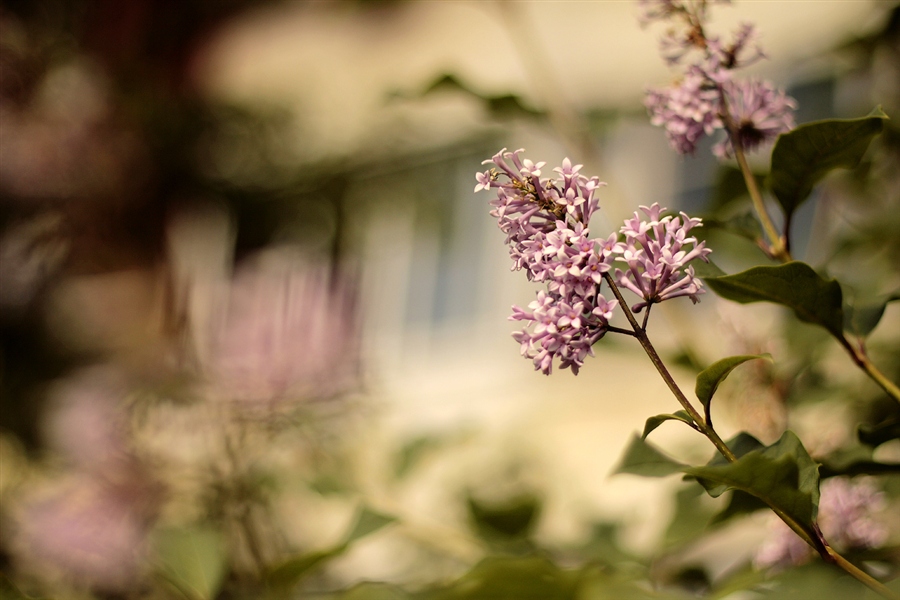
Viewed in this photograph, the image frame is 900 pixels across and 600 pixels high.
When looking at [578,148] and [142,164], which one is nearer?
[578,148]

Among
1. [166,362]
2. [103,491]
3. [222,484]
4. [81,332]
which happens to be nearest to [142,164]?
[81,332]

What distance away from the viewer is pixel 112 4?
211cm

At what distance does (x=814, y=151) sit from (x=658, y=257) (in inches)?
5.3

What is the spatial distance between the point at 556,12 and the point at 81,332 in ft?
5.75

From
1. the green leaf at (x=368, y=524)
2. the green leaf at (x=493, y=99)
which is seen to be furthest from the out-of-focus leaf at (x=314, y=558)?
the green leaf at (x=493, y=99)

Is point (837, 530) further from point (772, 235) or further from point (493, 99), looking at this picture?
point (493, 99)

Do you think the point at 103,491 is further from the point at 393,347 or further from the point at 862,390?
the point at 393,347

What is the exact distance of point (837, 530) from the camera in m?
0.56

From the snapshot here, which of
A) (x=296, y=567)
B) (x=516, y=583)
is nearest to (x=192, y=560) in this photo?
(x=296, y=567)

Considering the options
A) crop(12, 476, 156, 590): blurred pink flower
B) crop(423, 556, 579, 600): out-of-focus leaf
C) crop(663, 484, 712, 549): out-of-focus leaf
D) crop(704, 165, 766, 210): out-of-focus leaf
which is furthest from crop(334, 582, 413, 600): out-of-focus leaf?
crop(12, 476, 156, 590): blurred pink flower

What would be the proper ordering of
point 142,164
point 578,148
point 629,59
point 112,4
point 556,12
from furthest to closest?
point 556,12
point 629,59
point 112,4
point 142,164
point 578,148

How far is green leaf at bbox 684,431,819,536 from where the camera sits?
0.31 m

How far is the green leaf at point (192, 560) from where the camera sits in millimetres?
523

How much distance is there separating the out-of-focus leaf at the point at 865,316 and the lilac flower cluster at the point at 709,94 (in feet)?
0.38
